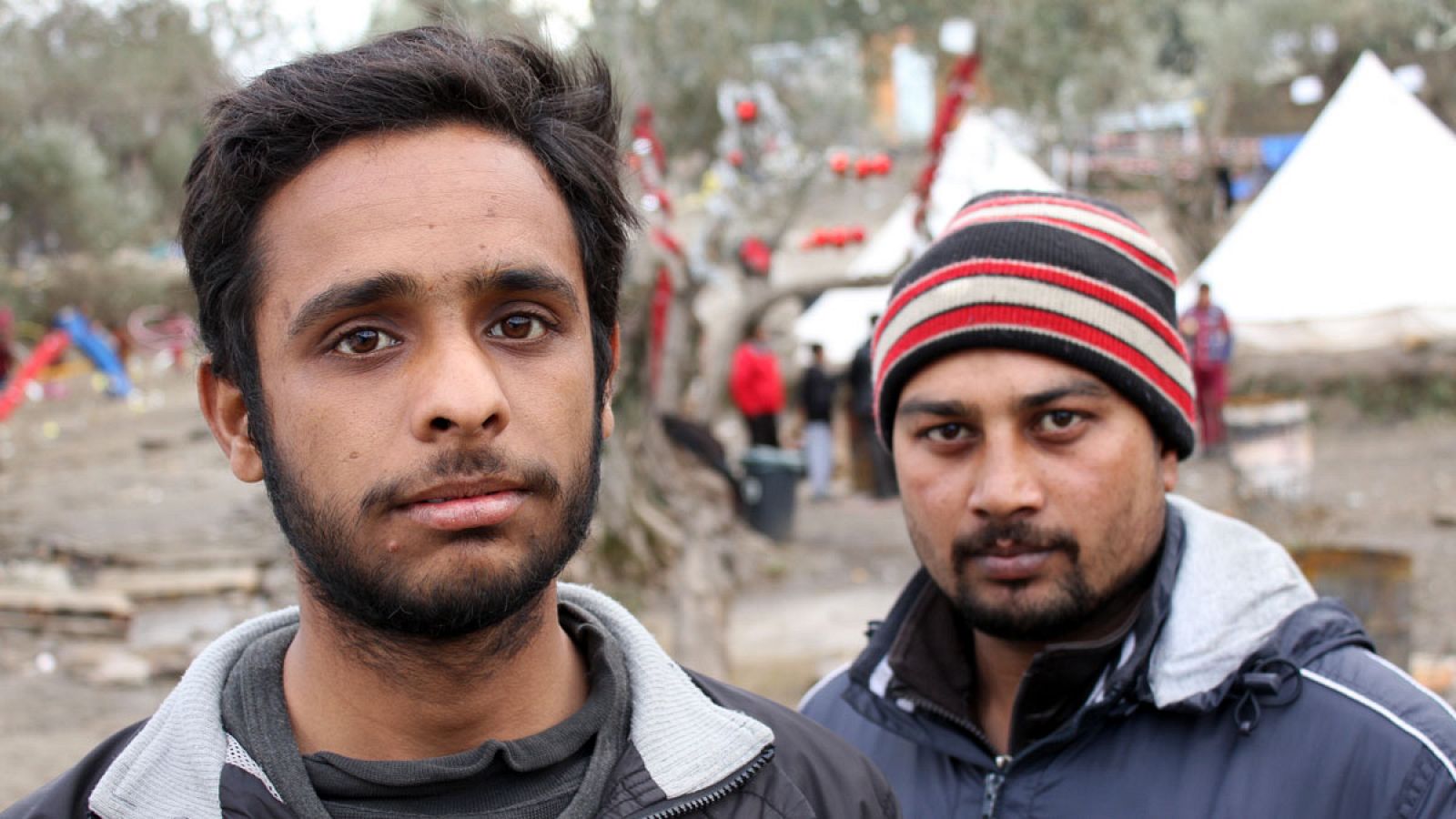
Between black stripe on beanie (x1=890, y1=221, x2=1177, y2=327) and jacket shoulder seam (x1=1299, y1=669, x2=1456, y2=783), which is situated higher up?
black stripe on beanie (x1=890, y1=221, x2=1177, y2=327)

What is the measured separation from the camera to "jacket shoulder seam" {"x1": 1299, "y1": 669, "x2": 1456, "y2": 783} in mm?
1926

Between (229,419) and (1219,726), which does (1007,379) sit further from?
(229,419)

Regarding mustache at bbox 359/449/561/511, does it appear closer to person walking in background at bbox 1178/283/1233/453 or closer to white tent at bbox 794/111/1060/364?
white tent at bbox 794/111/1060/364

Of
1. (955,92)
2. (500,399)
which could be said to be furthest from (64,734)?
(955,92)

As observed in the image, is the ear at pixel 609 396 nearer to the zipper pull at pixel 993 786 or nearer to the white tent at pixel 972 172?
the zipper pull at pixel 993 786

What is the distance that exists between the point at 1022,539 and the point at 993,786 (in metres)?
0.42

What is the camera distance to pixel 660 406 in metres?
13.0

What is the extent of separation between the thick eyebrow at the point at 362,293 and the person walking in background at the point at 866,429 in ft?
39.3

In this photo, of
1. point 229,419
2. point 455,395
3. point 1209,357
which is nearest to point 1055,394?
point 455,395

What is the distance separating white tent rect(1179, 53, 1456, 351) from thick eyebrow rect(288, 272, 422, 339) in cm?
1547

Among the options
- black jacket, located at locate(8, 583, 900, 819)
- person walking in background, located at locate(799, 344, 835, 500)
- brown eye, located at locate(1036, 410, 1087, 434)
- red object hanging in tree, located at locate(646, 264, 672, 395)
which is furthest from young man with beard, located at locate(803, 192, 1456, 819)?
person walking in background, located at locate(799, 344, 835, 500)

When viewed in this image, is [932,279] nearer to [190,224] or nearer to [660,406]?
[190,224]

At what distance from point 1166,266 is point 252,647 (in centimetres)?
173

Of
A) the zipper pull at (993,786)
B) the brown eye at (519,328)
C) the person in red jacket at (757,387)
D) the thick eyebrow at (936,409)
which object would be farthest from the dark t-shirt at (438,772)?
the person in red jacket at (757,387)
